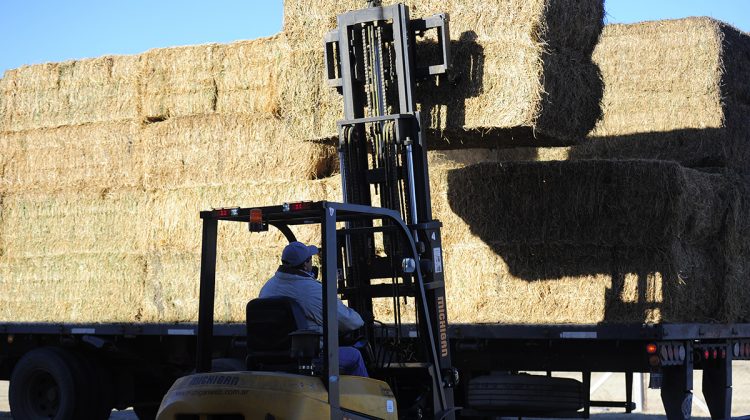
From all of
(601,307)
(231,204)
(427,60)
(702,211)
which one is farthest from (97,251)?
(702,211)

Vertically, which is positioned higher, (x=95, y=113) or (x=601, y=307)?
(x=95, y=113)

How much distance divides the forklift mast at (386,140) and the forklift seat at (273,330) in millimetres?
1177

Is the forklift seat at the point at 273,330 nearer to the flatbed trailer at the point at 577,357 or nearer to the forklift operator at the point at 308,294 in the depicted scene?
the forklift operator at the point at 308,294

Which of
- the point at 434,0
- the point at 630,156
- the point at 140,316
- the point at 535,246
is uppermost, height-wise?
the point at 434,0

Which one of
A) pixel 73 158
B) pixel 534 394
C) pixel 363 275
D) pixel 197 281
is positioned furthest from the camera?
pixel 73 158

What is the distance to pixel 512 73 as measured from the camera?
346 inches

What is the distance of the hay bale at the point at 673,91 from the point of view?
11.6 m

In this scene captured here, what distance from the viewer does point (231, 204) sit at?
1092 cm

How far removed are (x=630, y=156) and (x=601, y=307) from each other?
11.2ft

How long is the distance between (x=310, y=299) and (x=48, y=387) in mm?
5780

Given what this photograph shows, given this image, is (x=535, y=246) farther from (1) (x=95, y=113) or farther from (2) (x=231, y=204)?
(1) (x=95, y=113)

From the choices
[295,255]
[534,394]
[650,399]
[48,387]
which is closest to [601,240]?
[534,394]

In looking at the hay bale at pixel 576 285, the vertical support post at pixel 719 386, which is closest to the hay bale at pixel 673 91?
the hay bale at pixel 576 285

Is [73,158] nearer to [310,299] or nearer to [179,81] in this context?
[179,81]
